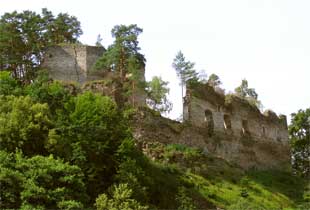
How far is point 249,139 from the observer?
151ft

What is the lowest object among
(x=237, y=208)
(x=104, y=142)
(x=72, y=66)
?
(x=237, y=208)

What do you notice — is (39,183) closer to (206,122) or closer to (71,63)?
(71,63)

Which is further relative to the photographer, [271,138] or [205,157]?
[271,138]

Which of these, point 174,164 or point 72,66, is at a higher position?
point 72,66

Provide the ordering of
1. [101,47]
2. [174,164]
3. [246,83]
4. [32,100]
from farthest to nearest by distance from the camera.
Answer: [246,83], [101,47], [174,164], [32,100]

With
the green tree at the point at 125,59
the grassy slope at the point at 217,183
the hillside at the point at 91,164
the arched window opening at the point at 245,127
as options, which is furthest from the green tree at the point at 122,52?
the arched window opening at the point at 245,127

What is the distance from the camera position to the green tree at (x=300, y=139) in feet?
172

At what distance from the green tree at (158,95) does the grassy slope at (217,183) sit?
5748mm

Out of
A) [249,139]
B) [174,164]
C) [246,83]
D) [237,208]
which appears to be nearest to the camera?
[237,208]

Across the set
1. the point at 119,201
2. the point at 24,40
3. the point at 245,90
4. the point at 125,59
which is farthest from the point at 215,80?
the point at 119,201

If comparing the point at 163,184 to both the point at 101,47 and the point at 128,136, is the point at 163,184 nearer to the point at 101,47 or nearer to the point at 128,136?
the point at 128,136

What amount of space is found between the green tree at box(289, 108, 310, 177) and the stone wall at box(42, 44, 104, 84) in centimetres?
1693

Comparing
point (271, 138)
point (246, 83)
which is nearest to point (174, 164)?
point (271, 138)

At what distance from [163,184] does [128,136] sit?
264 centimetres
